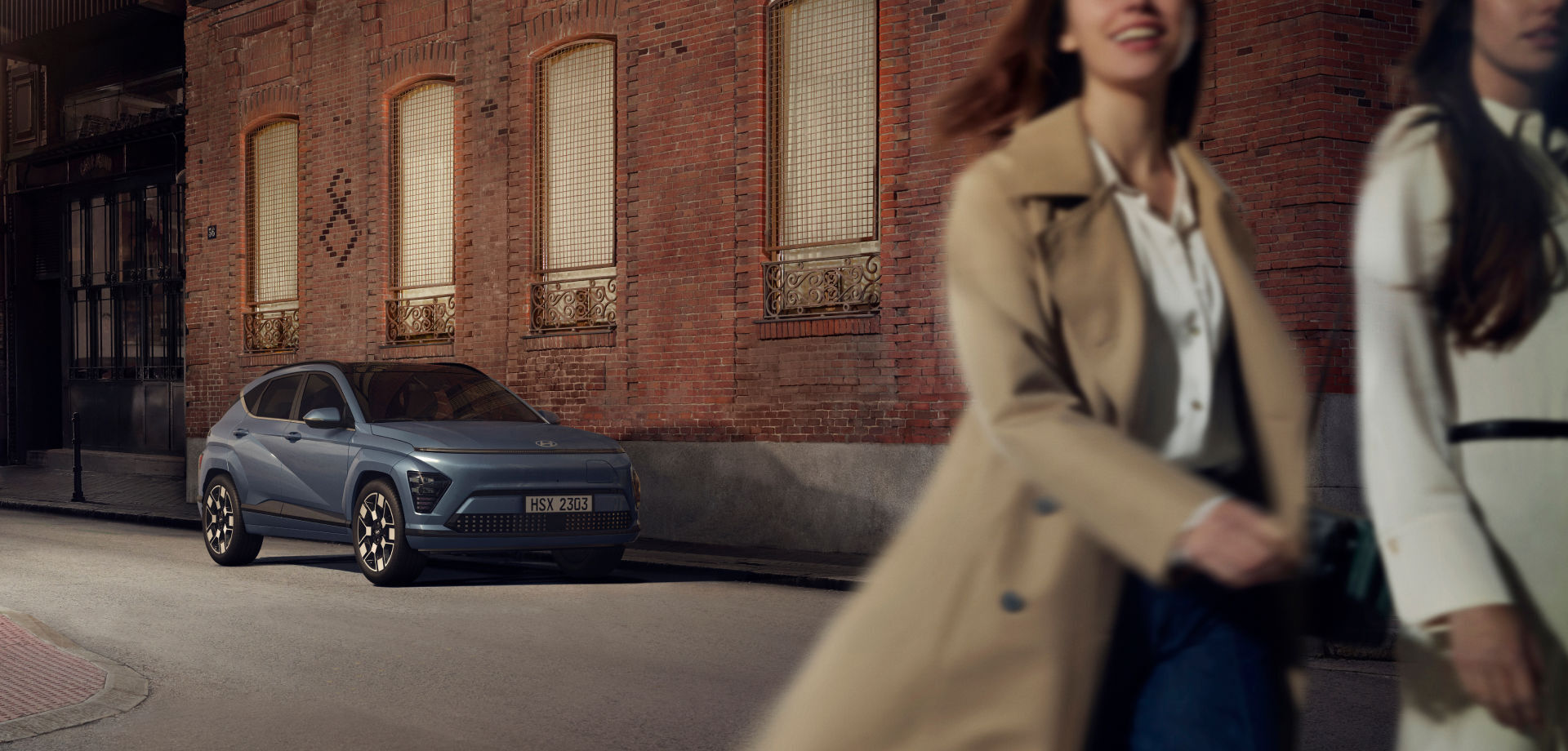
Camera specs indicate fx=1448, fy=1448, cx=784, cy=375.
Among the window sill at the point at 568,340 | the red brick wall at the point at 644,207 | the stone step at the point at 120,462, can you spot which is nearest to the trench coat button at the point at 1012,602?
the red brick wall at the point at 644,207

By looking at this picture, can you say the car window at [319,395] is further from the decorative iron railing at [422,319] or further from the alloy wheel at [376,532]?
the decorative iron railing at [422,319]

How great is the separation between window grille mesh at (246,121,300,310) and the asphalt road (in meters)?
8.94

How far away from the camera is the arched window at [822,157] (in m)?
13.9

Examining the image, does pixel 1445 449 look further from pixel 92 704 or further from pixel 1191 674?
pixel 92 704

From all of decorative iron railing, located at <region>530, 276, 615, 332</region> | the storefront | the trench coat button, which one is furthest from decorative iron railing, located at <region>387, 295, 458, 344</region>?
the trench coat button

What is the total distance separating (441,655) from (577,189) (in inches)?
371

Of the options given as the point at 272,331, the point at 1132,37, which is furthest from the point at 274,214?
the point at 1132,37

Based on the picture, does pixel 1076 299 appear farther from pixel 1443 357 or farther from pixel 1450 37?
pixel 1450 37

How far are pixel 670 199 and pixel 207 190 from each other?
34.5 feet

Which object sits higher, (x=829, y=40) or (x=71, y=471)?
(x=829, y=40)

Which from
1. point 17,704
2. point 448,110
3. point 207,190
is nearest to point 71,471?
point 207,190

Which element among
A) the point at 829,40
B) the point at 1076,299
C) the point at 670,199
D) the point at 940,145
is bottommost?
the point at 1076,299

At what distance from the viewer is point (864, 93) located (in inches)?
547

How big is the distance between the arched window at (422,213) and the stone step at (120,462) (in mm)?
7692
